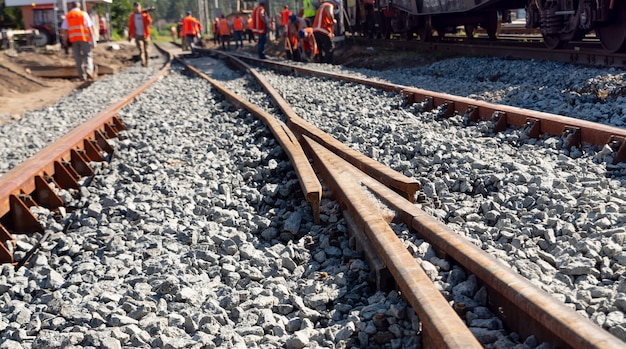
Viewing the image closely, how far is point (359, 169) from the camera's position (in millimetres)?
4504

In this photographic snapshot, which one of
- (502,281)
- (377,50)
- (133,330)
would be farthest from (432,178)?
(377,50)

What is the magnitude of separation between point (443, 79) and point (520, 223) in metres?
8.14

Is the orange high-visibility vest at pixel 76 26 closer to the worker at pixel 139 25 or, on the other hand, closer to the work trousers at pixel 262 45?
the worker at pixel 139 25

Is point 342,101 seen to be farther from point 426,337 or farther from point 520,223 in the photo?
point 426,337

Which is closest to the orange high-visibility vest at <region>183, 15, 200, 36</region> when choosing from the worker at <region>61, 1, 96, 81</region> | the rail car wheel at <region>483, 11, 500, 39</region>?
the worker at <region>61, 1, 96, 81</region>

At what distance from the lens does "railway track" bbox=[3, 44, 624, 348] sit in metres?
2.08

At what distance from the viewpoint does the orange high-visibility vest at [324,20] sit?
60.8 feet

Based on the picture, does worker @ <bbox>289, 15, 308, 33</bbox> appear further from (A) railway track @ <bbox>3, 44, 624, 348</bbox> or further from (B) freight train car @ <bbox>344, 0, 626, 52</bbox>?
(A) railway track @ <bbox>3, 44, 624, 348</bbox>

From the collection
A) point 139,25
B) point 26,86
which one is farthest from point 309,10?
point 26,86

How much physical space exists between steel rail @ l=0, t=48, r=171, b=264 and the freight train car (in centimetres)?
708

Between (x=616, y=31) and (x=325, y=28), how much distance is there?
389 inches

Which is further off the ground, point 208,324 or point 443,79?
point 443,79

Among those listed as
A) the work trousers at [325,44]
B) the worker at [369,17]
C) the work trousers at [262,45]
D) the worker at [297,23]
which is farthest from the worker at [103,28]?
the work trousers at [325,44]

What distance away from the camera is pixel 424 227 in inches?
122
